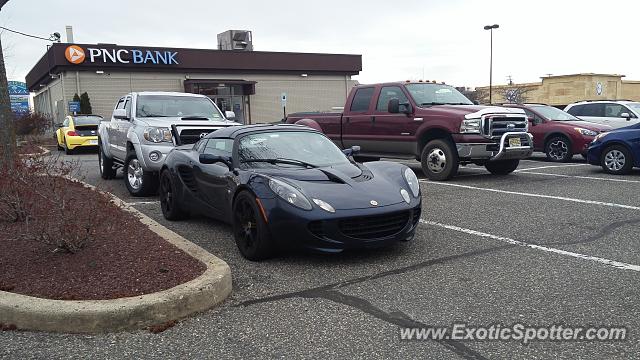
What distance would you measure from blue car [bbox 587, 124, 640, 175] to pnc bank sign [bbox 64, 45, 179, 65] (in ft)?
86.0

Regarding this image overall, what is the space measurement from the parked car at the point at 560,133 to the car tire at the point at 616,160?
2126 millimetres

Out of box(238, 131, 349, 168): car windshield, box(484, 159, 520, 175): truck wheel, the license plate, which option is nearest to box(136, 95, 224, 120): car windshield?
box(238, 131, 349, 168): car windshield

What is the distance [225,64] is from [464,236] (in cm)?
3036

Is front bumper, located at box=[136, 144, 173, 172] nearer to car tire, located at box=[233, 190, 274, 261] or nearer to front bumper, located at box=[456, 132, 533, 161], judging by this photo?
car tire, located at box=[233, 190, 274, 261]

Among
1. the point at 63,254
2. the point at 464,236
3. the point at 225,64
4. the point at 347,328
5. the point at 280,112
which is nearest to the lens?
the point at 347,328

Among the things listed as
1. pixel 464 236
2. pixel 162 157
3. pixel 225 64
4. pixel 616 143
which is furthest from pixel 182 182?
pixel 225 64

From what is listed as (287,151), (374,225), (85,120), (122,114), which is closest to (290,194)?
(374,225)

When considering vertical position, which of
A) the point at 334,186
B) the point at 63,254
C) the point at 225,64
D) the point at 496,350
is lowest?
the point at 496,350

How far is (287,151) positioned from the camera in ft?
19.9

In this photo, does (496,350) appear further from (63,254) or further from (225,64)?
(225,64)

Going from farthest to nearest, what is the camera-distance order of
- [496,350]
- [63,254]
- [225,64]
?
1. [225,64]
2. [63,254]
3. [496,350]

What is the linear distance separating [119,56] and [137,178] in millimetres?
24208

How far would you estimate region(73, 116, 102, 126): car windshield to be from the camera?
20500 mm

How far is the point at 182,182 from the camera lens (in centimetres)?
691
